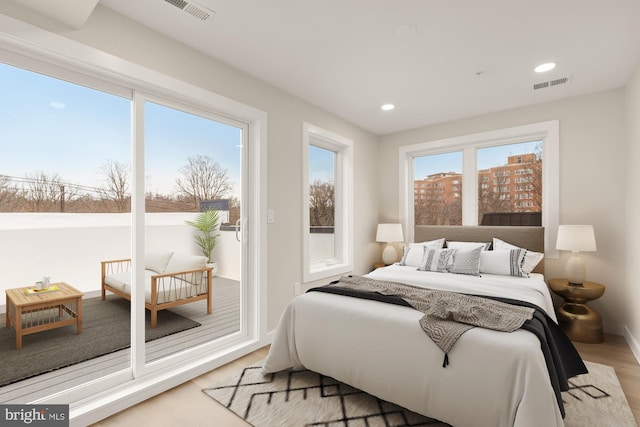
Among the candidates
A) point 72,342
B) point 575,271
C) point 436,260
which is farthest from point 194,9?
point 575,271

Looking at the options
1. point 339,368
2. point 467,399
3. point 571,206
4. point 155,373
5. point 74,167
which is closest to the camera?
point 467,399

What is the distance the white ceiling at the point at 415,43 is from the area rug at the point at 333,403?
2.54 m

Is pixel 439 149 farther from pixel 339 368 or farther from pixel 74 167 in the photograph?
pixel 74 167

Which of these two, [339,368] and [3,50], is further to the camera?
[339,368]

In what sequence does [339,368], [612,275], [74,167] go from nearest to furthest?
[74,167] < [339,368] < [612,275]

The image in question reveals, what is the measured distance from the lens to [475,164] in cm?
421

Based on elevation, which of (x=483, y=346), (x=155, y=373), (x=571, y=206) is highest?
(x=571, y=206)

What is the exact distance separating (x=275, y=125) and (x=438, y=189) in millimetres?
2617

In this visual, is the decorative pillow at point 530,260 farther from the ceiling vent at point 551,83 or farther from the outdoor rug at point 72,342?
the outdoor rug at point 72,342

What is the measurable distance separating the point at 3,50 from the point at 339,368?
8.91ft

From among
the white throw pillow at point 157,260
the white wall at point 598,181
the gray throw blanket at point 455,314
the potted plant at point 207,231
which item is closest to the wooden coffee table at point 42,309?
the white throw pillow at point 157,260

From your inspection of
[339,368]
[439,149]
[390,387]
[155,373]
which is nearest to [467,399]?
[390,387]

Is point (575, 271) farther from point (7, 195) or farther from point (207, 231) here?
point (7, 195)

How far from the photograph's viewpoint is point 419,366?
1.77 meters
